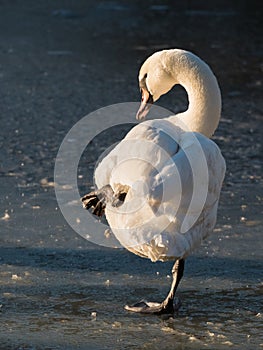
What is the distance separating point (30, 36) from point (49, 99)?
291cm

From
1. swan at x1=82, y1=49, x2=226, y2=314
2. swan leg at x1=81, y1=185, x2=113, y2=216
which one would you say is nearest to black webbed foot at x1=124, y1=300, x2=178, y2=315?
swan at x1=82, y1=49, x2=226, y2=314

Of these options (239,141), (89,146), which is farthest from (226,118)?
(89,146)

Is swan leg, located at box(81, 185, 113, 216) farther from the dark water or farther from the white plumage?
the dark water

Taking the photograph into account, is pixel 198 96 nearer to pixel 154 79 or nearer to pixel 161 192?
pixel 154 79

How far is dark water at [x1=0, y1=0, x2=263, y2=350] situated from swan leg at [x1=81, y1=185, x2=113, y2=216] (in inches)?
19.5

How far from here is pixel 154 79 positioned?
4.91 meters

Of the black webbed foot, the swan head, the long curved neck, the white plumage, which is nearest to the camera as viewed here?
the white plumage

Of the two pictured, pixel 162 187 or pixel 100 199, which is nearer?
pixel 162 187

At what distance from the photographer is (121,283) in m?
4.75

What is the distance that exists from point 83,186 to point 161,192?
2.39m

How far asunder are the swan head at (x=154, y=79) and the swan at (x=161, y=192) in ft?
1.32

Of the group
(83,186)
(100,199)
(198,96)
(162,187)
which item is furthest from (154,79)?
(83,186)

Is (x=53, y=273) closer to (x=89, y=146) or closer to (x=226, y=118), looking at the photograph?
(x=89, y=146)

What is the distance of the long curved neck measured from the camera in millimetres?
4660
